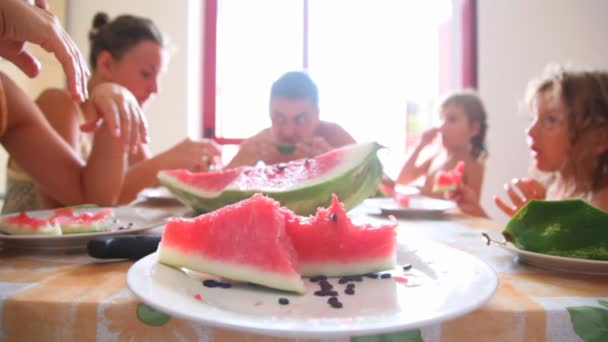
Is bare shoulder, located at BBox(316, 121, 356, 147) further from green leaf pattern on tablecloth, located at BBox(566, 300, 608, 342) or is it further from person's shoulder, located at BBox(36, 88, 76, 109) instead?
green leaf pattern on tablecloth, located at BBox(566, 300, 608, 342)

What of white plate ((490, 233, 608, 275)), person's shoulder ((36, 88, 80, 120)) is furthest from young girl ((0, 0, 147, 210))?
white plate ((490, 233, 608, 275))

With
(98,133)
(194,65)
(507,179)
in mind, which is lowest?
(507,179)

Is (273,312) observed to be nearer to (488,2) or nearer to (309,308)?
(309,308)

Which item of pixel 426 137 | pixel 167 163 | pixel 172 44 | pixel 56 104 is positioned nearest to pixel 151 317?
pixel 167 163

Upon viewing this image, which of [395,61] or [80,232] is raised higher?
[395,61]

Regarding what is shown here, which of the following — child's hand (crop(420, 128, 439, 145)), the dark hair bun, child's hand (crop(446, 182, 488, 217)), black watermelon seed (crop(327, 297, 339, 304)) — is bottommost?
child's hand (crop(446, 182, 488, 217))

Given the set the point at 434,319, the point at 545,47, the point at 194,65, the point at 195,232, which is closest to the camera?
the point at 434,319

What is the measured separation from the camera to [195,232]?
1.75 ft

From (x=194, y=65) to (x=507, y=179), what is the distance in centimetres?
330

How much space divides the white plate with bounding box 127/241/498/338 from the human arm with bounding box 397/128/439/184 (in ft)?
8.13

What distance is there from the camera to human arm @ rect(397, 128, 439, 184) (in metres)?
2.93

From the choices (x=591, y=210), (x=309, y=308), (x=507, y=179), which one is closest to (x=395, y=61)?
(x=507, y=179)

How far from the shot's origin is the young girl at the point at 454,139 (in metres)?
2.88

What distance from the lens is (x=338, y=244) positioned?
21.0 inches
